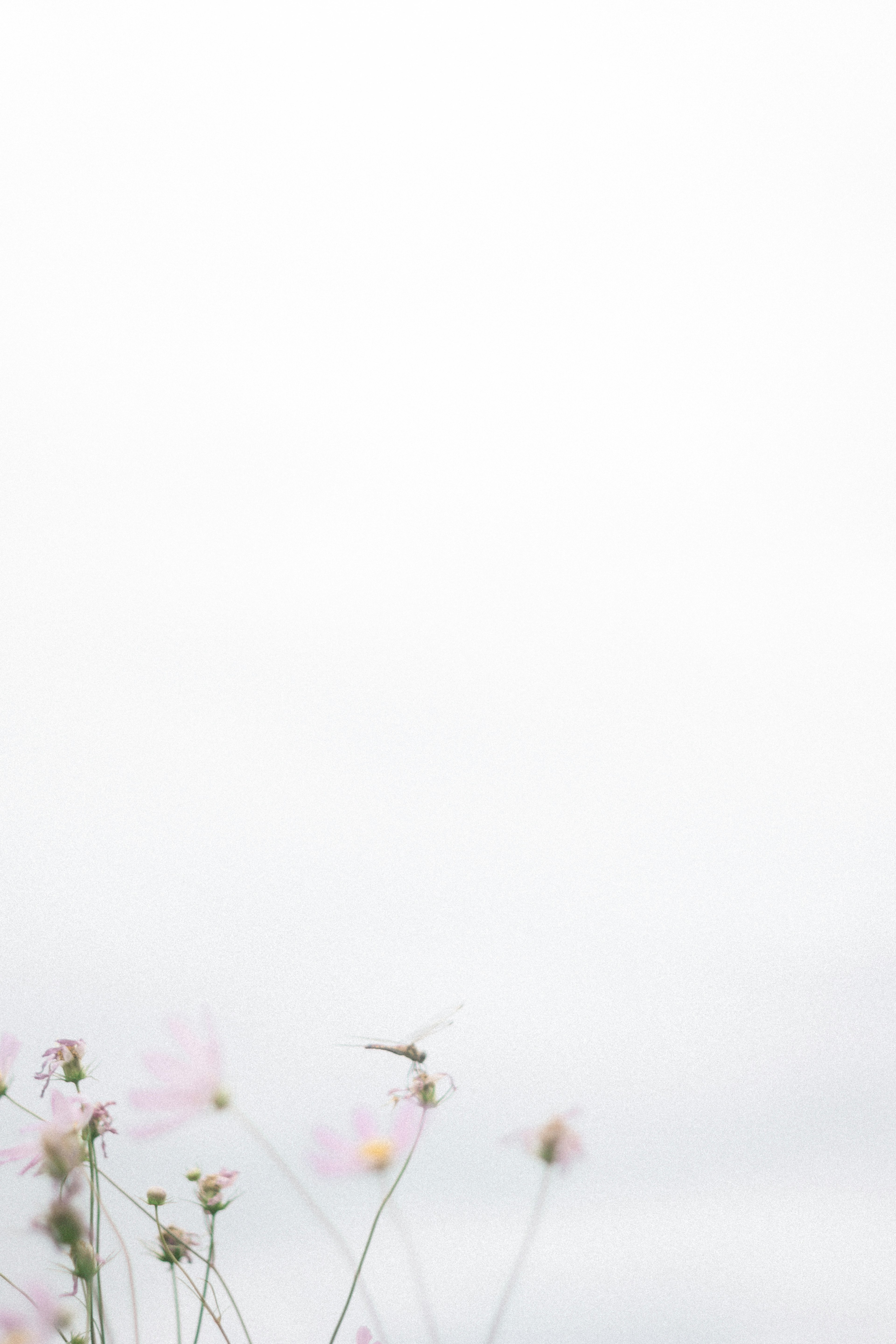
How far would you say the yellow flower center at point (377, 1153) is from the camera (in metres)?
0.46

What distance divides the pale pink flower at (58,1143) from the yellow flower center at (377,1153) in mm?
110

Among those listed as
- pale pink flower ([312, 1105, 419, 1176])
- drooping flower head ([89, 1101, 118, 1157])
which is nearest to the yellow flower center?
pale pink flower ([312, 1105, 419, 1176])

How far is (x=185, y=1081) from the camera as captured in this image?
0.48 m

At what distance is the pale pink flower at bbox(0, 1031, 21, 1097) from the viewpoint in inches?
19.5

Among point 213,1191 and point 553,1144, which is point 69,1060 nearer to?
point 213,1191

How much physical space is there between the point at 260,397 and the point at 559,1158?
105 cm

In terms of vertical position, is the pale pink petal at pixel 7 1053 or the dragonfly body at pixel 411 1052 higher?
the dragonfly body at pixel 411 1052

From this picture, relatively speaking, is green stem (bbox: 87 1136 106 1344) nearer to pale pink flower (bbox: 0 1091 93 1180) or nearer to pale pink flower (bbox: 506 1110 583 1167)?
pale pink flower (bbox: 0 1091 93 1180)

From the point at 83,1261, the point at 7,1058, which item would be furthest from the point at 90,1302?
the point at 7,1058

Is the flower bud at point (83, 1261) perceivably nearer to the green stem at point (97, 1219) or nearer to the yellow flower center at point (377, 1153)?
the green stem at point (97, 1219)

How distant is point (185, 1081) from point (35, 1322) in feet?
0.38

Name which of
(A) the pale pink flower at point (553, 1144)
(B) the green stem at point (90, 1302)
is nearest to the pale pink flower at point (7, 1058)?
(B) the green stem at point (90, 1302)

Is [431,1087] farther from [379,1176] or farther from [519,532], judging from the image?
[519,532]

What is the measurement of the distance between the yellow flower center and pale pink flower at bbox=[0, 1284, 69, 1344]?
0.41 ft
